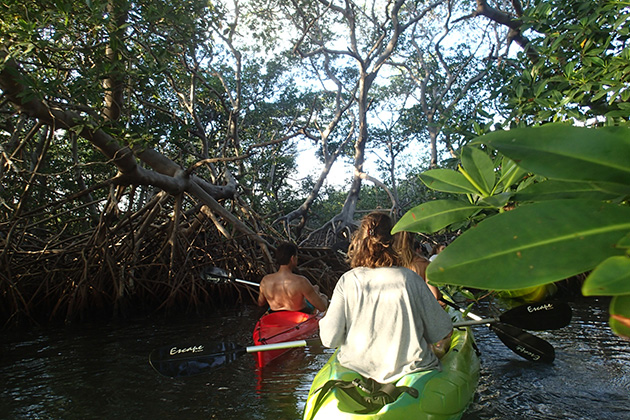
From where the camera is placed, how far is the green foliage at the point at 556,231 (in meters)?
0.34

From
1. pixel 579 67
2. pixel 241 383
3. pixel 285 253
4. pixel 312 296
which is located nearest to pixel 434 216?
pixel 579 67

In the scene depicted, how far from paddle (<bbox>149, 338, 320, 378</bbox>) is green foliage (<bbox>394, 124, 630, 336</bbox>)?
322 centimetres

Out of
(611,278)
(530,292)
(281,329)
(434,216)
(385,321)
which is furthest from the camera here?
(281,329)

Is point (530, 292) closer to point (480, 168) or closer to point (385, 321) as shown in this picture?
point (385, 321)

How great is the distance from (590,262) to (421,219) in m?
0.30

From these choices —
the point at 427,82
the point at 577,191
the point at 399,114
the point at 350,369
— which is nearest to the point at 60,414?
the point at 350,369

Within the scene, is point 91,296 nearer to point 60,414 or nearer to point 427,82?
point 60,414

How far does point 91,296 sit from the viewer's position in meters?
7.33

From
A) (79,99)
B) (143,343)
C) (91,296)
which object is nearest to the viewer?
(79,99)

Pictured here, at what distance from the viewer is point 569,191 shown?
0.45 meters

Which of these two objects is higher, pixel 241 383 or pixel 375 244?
pixel 375 244

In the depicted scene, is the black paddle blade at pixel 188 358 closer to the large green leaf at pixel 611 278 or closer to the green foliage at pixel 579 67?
the green foliage at pixel 579 67

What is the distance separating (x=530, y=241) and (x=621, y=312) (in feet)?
0.30

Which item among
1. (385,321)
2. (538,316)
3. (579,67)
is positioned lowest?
(538,316)
